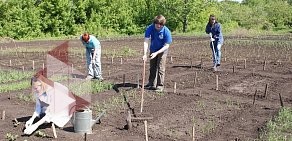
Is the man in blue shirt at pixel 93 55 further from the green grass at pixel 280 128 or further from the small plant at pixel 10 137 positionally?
the green grass at pixel 280 128

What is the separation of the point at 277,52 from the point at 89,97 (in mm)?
10734

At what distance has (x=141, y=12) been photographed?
1459 inches

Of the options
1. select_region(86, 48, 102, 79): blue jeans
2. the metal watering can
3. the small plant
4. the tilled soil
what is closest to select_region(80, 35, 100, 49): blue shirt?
select_region(86, 48, 102, 79): blue jeans

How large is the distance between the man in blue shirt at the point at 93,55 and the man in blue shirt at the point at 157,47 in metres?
1.50

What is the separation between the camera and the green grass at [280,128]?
5217 mm

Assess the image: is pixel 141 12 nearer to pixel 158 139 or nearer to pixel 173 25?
pixel 173 25

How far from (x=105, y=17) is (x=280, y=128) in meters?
29.6

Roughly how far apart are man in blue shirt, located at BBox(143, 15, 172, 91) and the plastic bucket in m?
2.71

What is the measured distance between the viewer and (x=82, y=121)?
554 cm

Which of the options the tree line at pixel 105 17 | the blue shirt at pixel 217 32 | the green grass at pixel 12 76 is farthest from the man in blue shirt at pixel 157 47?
the tree line at pixel 105 17

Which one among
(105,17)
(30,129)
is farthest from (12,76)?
(105,17)

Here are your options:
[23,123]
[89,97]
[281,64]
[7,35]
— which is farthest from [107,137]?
[7,35]

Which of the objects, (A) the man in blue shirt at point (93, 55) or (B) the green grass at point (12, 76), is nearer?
(A) the man in blue shirt at point (93, 55)

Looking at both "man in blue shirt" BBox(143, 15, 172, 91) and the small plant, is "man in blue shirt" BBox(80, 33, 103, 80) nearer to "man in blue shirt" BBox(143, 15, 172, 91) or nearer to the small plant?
"man in blue shirt" BBox(143, 15, 172, 91)
